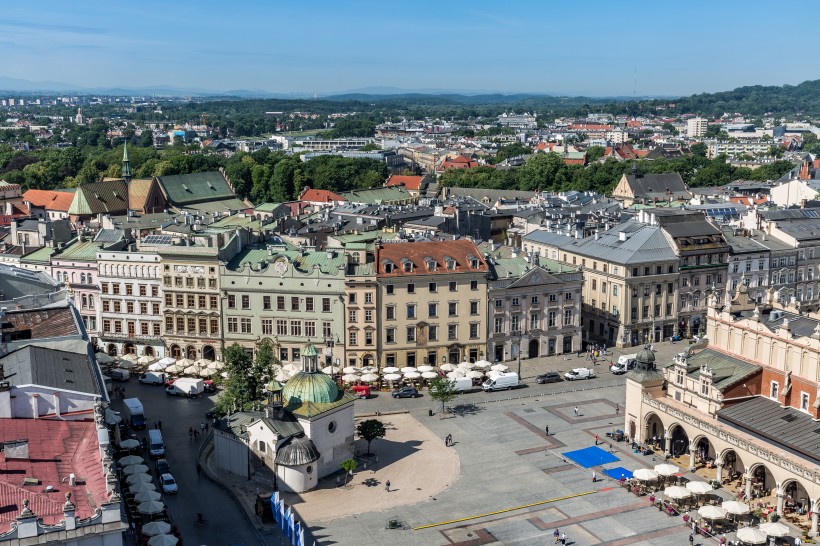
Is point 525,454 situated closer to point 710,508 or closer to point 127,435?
point 710,508

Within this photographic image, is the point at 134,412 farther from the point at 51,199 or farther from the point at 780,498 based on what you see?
the point at 51,199

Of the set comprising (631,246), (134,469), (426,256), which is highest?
(426,256)

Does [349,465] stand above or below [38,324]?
below

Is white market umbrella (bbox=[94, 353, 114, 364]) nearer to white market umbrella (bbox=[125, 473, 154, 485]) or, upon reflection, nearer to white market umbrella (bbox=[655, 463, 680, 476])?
white market umbrella (bbox=[125, 473, 154, 485])

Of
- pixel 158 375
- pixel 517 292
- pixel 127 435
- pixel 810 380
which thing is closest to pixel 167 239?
pixel 158 375

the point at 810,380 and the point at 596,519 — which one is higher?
the point at 810,380

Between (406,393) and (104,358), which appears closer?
(406,393)

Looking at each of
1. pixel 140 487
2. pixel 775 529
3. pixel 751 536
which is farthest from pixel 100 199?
pixel 775 529
